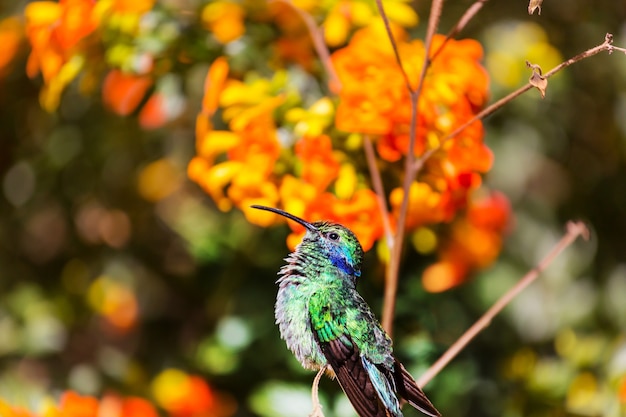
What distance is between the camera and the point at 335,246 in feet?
1.77

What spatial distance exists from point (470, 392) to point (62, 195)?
3.08 feet

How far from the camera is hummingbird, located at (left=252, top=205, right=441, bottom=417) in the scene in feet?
1.71

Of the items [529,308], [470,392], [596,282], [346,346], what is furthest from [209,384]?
[346,346]

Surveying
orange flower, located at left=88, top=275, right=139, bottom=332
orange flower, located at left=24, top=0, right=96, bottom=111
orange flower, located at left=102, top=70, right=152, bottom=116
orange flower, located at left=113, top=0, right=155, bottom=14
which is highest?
orange flower, located at left=113, top=0, right=155, bottom=14

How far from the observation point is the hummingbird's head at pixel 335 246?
1.77 ft

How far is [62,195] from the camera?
1754 millimetres

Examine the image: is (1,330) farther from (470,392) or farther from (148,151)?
(470,392)

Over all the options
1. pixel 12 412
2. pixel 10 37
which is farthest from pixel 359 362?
pixel 10 37

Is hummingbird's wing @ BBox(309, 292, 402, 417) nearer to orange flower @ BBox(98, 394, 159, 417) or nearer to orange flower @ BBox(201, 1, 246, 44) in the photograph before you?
orange flower @ BBox(201, 1, 246, 44)

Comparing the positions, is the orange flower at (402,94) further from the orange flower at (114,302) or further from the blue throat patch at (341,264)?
the orange flower at (114,302)

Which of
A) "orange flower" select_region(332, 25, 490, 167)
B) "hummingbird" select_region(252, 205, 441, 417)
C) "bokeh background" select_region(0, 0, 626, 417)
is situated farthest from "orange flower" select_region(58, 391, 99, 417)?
"hummingbird" select_region(252, 205, 441, 417)

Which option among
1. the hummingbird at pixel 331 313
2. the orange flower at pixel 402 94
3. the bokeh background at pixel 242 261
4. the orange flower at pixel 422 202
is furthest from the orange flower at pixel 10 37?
the hummingbird at pixel 331 313

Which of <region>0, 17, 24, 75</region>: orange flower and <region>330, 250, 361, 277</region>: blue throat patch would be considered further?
<region>0, 17, 24, 75</region>: orange flower

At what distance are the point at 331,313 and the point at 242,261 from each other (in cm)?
95
